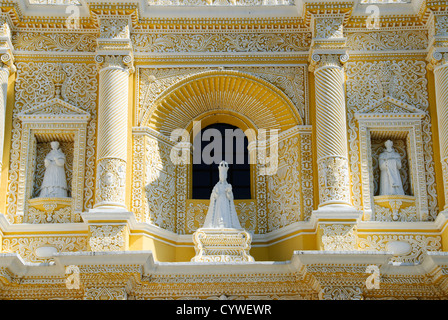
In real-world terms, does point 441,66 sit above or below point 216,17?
below

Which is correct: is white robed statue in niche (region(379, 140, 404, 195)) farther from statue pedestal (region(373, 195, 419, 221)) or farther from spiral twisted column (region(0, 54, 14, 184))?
spiral twisted column (region(0, 54, 14, 184))

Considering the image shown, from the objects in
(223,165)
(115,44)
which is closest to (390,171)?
(223,165)

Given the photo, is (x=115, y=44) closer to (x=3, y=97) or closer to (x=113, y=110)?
(x=113, y=110)

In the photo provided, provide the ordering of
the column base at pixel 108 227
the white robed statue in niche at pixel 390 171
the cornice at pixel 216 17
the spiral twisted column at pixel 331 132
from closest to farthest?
the column base at pixel 108 227 → the spiral twisted column at pixel 331 132 → the white robed statue in niche at pixel 390 171 → the cornice at pixel 216 17

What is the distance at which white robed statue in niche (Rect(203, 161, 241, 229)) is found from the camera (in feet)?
60.8

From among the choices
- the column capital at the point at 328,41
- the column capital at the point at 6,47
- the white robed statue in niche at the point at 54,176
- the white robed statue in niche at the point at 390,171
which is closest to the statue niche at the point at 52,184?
the white robed statue in niche at the point at 54,176

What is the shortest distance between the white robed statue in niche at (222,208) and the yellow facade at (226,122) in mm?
736

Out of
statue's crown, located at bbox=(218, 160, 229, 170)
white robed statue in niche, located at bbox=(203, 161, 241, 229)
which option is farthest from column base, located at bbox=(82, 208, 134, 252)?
statue's crown, located at bbox=(218, 160, 229, 170)

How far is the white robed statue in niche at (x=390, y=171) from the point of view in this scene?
1905 cm

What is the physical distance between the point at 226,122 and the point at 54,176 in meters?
3.60

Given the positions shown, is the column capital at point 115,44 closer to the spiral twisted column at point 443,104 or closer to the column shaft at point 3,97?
the column shaft at point 3,97

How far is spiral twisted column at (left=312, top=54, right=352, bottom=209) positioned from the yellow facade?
3 centimetres

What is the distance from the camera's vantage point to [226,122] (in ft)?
67.7
